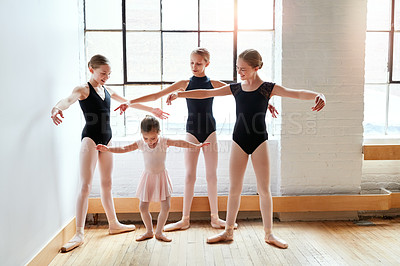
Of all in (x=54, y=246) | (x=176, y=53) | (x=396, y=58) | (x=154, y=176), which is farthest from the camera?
(x=396, y=58)

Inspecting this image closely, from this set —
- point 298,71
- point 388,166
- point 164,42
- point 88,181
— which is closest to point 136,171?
point 88,181

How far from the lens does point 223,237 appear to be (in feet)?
9.96

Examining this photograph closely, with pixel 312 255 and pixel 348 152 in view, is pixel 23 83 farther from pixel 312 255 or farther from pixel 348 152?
pixel 348 152

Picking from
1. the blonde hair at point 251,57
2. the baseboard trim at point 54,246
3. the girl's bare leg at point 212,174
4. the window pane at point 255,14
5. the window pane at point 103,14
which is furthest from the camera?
the window pane at point 255,14

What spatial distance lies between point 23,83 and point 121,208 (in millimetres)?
1592

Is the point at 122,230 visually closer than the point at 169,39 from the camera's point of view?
Yes

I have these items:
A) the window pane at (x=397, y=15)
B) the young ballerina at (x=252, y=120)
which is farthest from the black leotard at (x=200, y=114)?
the window pane at (x=397, y=15)

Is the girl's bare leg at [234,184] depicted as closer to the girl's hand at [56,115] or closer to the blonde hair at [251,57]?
the blonde hair at [251,57]

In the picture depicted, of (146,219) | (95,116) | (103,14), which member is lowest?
(146,219)

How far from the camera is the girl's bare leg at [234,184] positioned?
9.57ft

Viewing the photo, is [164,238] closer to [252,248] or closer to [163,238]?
[163,238]

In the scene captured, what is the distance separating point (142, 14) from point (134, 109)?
94 centimetres

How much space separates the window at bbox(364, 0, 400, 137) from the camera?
3869 millimetres

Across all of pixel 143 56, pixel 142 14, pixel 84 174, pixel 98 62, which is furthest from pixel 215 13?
pixel 84 174
